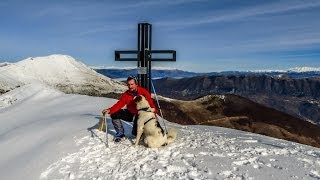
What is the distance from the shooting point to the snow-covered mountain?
66.4 meters

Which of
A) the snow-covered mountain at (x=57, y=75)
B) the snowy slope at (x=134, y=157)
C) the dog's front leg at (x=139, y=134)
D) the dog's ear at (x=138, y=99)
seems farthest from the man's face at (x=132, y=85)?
the snow-covered mountain at (x=57, y=75)

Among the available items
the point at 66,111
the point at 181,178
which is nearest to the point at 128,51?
the point at 66,111

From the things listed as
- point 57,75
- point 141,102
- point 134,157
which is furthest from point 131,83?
point 57,75

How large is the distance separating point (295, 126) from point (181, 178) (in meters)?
40.1

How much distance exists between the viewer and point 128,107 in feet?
52.7

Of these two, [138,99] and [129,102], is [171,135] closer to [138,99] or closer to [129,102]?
[138,99]

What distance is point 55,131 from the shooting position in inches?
690

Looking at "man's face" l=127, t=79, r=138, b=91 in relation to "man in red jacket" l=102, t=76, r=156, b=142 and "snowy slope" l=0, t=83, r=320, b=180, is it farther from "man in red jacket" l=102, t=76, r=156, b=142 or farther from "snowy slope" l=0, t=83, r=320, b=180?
"snowy slope" l=0, t=83, r=320, b=180

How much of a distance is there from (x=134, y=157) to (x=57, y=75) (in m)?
63.0

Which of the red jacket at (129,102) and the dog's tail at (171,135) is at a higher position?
the red jacket at (129,102)

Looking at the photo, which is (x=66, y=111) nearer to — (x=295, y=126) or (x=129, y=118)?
(x=129, y=118)

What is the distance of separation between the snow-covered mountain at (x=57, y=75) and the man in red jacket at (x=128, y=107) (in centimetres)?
4763

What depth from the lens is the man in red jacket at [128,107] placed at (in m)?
15.8

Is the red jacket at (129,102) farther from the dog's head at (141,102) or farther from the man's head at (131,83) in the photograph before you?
the dog's head at (141,102)
